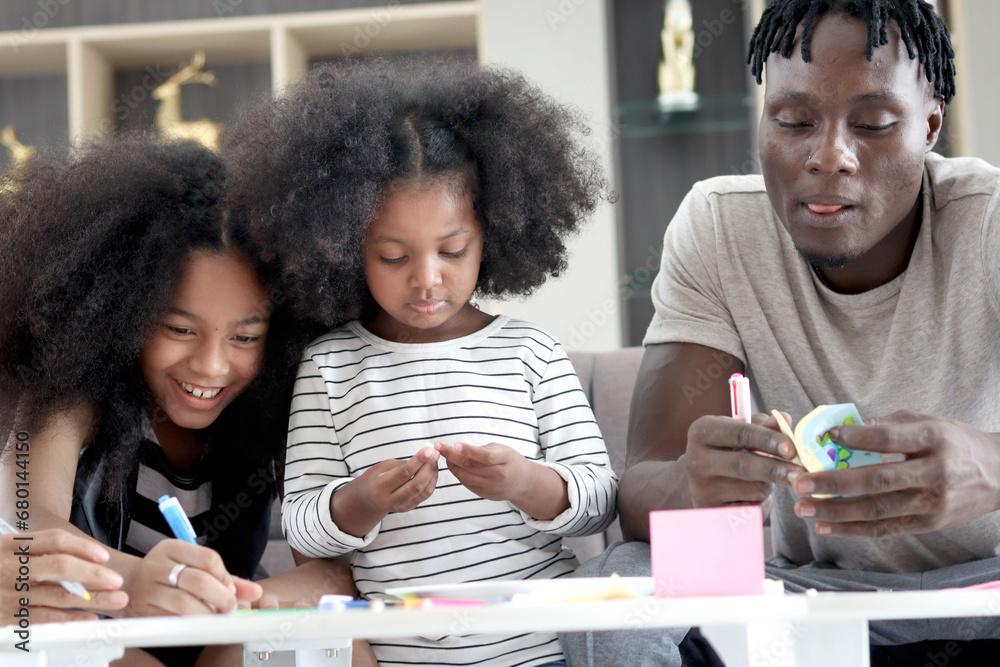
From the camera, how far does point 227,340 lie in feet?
3.80

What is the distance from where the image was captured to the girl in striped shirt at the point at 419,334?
1.08 meters

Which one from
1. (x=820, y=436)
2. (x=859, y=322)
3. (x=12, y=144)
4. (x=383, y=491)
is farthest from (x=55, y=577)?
(x=12, y=144)

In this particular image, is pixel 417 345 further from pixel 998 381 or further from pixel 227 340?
pixel 998 381

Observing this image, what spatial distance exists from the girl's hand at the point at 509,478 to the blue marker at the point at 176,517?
0.25 m

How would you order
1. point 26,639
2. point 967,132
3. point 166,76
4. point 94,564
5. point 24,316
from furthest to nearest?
point 166,76 < point 967,132 < point 24,316 < point 94,564 < point 26,639

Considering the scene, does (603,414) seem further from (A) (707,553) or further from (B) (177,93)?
(B) (177,93)

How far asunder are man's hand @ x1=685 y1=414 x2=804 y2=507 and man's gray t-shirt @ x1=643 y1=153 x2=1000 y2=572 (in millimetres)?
367

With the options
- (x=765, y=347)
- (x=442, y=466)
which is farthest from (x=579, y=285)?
(x=442, y=466)

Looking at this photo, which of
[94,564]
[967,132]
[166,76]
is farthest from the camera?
[166,76]

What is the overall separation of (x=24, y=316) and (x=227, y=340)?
0.77 ft

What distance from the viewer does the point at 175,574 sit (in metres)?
0.81

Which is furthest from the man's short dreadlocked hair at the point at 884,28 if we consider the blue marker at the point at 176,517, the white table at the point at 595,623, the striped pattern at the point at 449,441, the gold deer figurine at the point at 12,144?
the gold deer figurine at the point at 12,144

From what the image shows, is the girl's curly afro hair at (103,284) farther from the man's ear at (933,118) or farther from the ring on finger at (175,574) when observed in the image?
the man's ear at (933,118)

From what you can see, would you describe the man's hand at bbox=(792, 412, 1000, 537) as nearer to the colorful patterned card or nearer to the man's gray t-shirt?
the colorful patterned card
